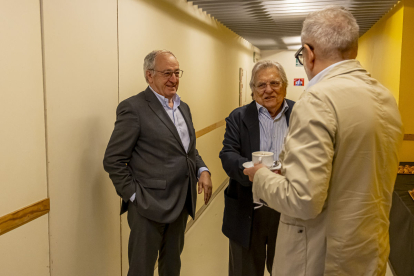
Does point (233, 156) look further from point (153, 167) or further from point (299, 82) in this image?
point (299, 82)

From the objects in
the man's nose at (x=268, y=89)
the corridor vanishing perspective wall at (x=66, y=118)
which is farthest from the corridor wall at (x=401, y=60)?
the corridor vanishing perspective wall at (x=66, y=118)

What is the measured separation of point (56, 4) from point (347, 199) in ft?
5.87

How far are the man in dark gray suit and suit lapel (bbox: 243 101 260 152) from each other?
45 cm

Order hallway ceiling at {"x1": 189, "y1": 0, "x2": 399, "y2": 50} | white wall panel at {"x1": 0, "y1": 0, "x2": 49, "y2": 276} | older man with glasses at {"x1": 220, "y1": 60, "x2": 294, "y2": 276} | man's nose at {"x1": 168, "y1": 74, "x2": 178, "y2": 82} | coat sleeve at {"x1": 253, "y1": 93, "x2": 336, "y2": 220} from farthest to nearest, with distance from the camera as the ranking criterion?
hallway ceiling at {"x1": 189, "y1": 0, "x2": 399, "y2": 50} → man's nose at {"x1": 168, "y1": 74, "x2": 178, "y2": 82} → older man with glasses at {"x1": 220, "y1": 60, "x2": 294, "y2": 276} → white wall panel at {"x1": 0, "y1": 0, "x2": 49, "y2": 276} → coat sleeve at {"x1": 253, "y1": 93, "x2": 336, "y2": 220}

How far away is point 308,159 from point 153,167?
48.8 inches

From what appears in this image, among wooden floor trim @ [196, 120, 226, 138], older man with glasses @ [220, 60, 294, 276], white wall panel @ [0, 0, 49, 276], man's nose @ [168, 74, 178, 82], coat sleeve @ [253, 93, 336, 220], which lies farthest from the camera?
wooden floor trim @ [196, 120, 226, 138]

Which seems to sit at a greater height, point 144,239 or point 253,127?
point 253,127

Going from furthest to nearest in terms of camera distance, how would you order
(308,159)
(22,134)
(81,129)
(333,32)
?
(81,129) < (22,134) < (333,32) < (308,159)

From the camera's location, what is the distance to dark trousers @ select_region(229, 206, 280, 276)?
2.16 metres

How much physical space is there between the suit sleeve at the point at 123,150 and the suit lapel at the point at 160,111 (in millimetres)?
151

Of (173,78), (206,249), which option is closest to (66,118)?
(173,78)

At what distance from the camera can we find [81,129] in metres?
2.18

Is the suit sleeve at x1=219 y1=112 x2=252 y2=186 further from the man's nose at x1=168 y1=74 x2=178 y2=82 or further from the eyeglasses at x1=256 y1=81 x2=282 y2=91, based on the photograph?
the man's nose at x1=168 y1=74 x2=178 y2=82

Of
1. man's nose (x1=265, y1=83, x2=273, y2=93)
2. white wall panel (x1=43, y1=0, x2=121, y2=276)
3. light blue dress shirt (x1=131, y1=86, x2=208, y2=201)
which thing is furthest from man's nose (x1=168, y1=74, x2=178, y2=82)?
man's nose (x1=265, y1=83, x2=273, y2=93)
